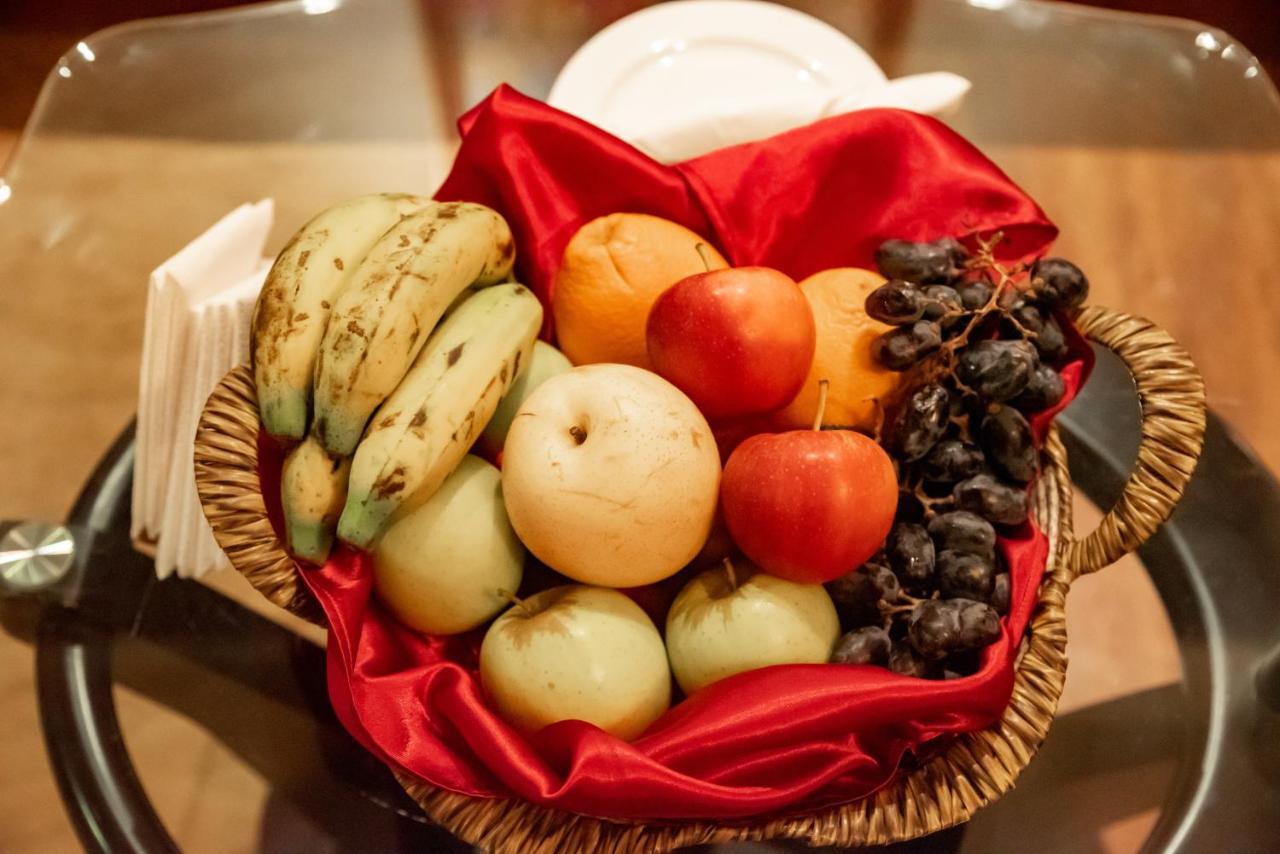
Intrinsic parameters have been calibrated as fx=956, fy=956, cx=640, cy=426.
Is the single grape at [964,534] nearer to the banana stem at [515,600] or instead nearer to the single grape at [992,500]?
the single grape at [992,500]

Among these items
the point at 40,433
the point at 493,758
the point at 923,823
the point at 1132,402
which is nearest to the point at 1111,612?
the point at 1132,402

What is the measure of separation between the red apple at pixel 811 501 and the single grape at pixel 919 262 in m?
0.18

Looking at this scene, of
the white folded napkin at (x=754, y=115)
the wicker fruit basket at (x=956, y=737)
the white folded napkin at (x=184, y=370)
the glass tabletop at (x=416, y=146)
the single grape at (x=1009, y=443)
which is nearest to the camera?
the wicker fruit basket at (x=956, y=737)

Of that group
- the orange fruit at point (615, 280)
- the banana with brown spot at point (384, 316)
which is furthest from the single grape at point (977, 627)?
the banana with brown spot at point (384, 316)

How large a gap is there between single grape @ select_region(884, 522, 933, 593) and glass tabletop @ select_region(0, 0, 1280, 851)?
1.13 feet

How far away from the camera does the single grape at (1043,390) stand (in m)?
0.73

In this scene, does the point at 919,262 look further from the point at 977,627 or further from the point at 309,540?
the point at 309,540

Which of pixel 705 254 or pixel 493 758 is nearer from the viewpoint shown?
pixel 493 758

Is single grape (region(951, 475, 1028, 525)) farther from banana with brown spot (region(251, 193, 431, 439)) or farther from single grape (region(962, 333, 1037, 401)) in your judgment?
banana with brown spot (region(251, 193, 431, 439))

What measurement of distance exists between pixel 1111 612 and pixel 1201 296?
53 centimetres

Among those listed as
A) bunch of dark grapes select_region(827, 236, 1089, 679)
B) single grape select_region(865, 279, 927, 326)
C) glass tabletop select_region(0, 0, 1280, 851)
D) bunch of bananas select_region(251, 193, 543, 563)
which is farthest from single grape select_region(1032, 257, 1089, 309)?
bunch of bananas select_region(251, 193, 543, 563)

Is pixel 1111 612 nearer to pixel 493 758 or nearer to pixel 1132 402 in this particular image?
pixel 1132 402

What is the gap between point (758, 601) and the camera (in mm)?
670

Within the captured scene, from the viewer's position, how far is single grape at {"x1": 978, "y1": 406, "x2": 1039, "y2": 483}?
2.32 feet
